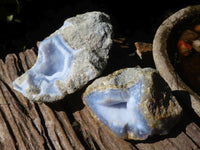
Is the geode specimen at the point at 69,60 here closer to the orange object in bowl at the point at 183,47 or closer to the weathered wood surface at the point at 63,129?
the weathered wood surface at the point at 63,129

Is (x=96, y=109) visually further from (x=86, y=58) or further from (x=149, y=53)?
(x=149, y=53)

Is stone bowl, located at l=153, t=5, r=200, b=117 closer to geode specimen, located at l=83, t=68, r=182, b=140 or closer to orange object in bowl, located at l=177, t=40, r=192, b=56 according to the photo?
orange object in bowl, located at l=177, t=40, r=192, b=56

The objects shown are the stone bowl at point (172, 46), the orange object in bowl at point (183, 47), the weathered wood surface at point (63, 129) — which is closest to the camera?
the weathered wood surface at point (63, 129)

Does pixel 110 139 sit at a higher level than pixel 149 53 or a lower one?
lower

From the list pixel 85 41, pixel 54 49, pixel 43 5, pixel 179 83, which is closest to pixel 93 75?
pixel 85 41

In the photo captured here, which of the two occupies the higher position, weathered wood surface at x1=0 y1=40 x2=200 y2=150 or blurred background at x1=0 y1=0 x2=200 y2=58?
blurred background at x1=0 y1=0 x2=200 y2=58

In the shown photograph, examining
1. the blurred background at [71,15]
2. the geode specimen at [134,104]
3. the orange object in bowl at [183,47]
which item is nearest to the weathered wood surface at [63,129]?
the geode specimen at [134,104]

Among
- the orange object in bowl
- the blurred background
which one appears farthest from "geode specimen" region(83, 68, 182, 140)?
the blurred background
